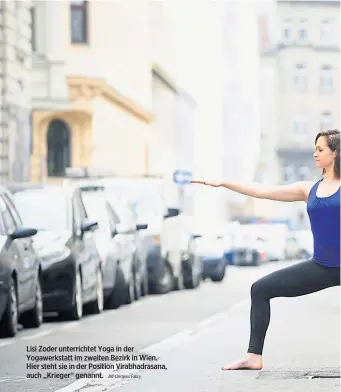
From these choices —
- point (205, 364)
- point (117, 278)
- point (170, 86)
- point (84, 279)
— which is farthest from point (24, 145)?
point (170, 86)

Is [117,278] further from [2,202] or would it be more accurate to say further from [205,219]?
[205,219]

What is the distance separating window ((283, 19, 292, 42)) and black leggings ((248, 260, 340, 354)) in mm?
5935

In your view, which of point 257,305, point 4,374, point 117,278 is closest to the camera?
point 257,305

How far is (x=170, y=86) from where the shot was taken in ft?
182

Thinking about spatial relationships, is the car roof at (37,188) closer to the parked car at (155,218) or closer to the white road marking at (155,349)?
the white road marking at (155,349)

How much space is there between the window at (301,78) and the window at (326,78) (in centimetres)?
302

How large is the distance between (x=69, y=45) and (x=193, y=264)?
151 inches

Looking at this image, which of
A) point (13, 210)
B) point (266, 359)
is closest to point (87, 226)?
point (13, 210)

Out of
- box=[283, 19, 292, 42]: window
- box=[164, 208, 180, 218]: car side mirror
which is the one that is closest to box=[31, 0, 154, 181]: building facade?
box=[164, 208, 180, 218]: car side mirror

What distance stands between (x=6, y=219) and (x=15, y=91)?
28.2ft

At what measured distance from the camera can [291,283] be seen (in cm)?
1072

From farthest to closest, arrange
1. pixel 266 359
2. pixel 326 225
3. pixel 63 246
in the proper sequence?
pixel 63 246 < pixel 266 359 < pixel 326 225

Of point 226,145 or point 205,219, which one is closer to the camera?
point 226,145

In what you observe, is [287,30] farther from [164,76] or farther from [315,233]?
[164,76]
